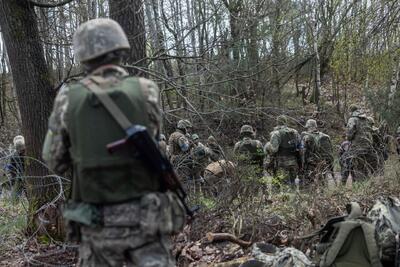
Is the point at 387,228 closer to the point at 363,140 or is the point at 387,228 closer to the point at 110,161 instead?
the point at 110,161

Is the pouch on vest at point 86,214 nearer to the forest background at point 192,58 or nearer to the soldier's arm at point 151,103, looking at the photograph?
the soldier's arm at point 151,103

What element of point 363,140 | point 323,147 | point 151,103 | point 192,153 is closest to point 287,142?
point 323,147

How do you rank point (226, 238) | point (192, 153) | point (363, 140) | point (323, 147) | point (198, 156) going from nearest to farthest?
point (226, 238) < point (192, 153) < point (198, 156) < point (363, 140) < point (323, 147)

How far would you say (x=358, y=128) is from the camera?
10.6 metres

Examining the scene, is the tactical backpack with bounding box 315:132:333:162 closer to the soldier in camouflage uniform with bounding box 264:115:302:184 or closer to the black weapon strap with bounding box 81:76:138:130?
the soldier in camouflage uniform with bounding box 264:115:302:184

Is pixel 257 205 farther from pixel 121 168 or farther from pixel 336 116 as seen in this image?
pixel 336 116

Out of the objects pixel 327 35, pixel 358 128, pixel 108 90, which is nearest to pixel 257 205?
pixel 108 90

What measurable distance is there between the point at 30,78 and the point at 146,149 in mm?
A: 4098

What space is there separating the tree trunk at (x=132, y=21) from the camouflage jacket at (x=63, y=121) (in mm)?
3996

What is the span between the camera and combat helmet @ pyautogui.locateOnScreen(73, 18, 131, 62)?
10.2 ft

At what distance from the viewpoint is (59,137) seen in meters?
3.19

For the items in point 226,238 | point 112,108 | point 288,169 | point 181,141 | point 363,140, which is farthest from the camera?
point 288,169

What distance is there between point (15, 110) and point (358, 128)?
51.3 ft

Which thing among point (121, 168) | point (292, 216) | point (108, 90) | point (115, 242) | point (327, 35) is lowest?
point (292, 216)
